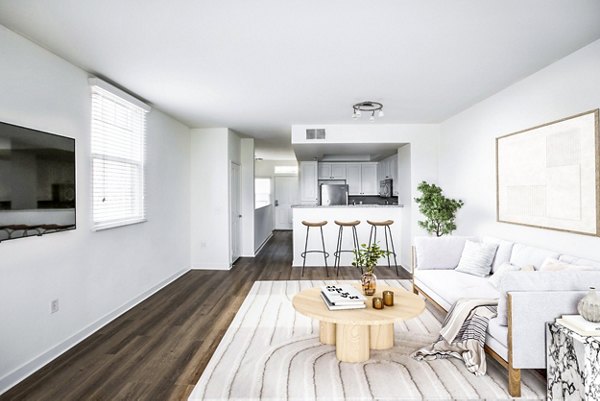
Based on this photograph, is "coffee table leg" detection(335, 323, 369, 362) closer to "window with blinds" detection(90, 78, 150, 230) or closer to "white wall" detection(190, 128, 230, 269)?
"window with blinds" detection(90, 78, 150, 230)

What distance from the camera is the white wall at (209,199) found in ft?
19.6

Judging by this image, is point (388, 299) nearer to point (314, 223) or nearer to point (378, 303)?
point (378, 303)

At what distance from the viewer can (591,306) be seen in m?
2.01

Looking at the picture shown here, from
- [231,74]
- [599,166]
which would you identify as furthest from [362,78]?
[599,166]

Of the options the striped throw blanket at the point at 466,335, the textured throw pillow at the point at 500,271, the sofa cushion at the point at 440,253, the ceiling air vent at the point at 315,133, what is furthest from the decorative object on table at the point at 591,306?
the ceiling air vent at the point at 315,133

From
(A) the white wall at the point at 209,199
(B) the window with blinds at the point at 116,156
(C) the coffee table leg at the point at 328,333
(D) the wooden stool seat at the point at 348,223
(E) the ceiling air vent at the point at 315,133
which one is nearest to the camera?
(C) the coffee table leg at the point at 328,333

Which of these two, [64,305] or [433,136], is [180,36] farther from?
[433,136]

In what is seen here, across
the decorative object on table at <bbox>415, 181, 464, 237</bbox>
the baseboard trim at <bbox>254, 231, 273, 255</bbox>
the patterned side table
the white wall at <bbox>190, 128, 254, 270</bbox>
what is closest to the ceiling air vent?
the white wall at <bbox>190, 128, 254, 270</bbox>

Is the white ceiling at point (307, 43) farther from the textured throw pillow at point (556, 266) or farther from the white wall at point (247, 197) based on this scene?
the white wall at point (247, 197)

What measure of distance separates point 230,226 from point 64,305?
130 inches

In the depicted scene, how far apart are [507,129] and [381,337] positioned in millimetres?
2726

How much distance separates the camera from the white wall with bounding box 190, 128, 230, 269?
5988 millimetres

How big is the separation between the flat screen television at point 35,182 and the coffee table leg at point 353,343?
2.46 meters

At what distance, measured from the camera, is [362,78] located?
3.51m
